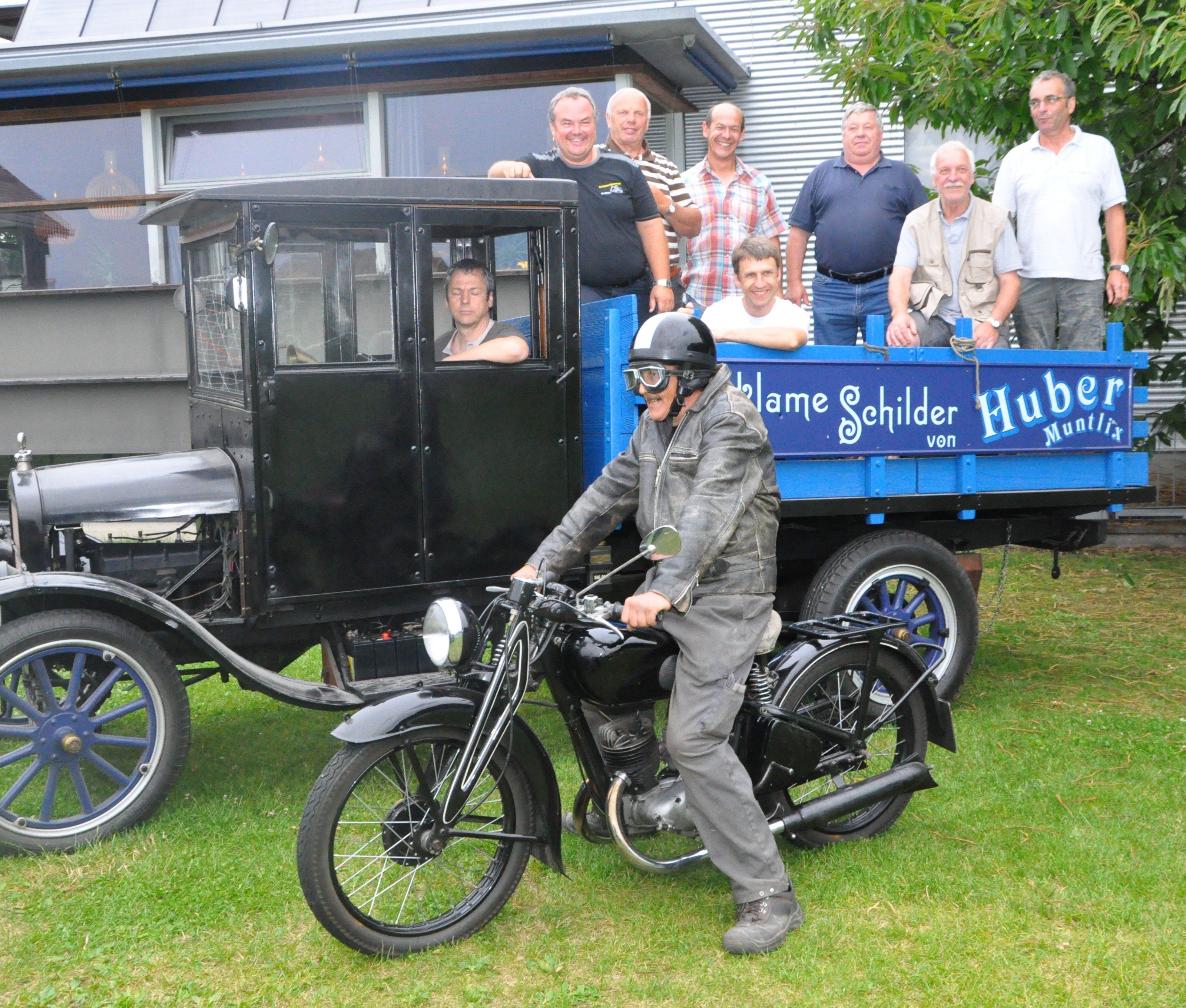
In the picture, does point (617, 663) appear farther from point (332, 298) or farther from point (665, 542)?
point (332, 298)

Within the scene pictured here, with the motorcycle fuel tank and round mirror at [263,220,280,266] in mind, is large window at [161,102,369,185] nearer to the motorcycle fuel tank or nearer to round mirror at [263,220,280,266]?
round mirror at [263,220,280,266]

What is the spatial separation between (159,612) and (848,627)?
94.2 inches

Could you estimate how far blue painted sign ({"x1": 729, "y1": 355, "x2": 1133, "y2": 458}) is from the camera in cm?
518

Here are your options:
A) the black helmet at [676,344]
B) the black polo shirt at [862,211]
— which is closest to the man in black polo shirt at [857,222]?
the black polo shirt at [862,211]

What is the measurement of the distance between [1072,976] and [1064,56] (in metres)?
5.36

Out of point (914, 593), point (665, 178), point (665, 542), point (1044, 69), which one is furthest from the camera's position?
point (1044, 69)

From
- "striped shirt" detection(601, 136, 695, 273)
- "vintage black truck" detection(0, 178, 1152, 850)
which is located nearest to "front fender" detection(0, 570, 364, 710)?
"vintage black truck" detection(0, 178, 1152, 850)

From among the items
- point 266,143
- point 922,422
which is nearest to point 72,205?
point 266,143

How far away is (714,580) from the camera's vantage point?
3.73m

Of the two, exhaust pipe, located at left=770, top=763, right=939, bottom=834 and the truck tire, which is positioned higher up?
the truck tire

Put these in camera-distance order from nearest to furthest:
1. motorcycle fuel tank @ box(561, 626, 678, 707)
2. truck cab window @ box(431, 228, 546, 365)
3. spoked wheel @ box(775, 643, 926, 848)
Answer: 1. motorcycle fuel tank @ box(561, 626, 678, 707)
2. spoked wheel @ box(775, 643, 926, 848)
3. truck cab window @ box(431, 228, 546, 365)

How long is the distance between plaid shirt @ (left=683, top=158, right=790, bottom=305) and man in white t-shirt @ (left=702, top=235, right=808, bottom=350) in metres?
0.93

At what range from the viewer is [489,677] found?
3.58 meters

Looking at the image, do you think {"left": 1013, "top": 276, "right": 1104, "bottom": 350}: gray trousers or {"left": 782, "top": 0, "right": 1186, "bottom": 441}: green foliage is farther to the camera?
{"left": 782, "top": 0, "right": 1186, "bottom": 441}: green foliage
